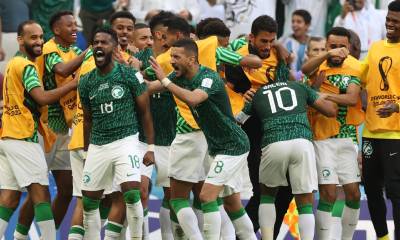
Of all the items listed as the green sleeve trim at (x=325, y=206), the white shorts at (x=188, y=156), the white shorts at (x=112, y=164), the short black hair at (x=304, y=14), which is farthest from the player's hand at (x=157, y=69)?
the short black hair at (x=304, y=14)

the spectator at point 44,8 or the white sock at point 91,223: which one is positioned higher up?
the spectator at point 44,8

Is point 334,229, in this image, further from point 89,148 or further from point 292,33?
point 292,33

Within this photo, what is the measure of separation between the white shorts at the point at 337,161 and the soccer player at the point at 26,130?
9.23 ft

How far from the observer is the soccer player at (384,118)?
48.5 ft

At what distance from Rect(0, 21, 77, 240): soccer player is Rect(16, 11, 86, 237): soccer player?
1.06ft

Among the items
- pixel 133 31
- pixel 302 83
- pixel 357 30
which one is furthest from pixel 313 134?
pixel 357 30

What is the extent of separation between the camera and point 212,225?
1422cm

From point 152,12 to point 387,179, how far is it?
568 cm

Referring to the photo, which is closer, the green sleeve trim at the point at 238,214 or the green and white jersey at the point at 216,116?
the green and white jersey at the point at 216,116

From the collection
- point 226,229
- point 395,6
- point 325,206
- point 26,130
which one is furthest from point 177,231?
point 395,6

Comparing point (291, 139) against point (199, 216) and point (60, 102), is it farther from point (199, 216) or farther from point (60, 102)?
point (60, 102)

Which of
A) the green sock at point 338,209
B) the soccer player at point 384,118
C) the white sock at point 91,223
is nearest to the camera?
the white sock at point 91,223

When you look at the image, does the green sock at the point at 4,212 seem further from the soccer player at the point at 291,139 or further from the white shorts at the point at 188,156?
the soccer player at the point at 291,139

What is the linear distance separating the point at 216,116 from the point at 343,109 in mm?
2021
